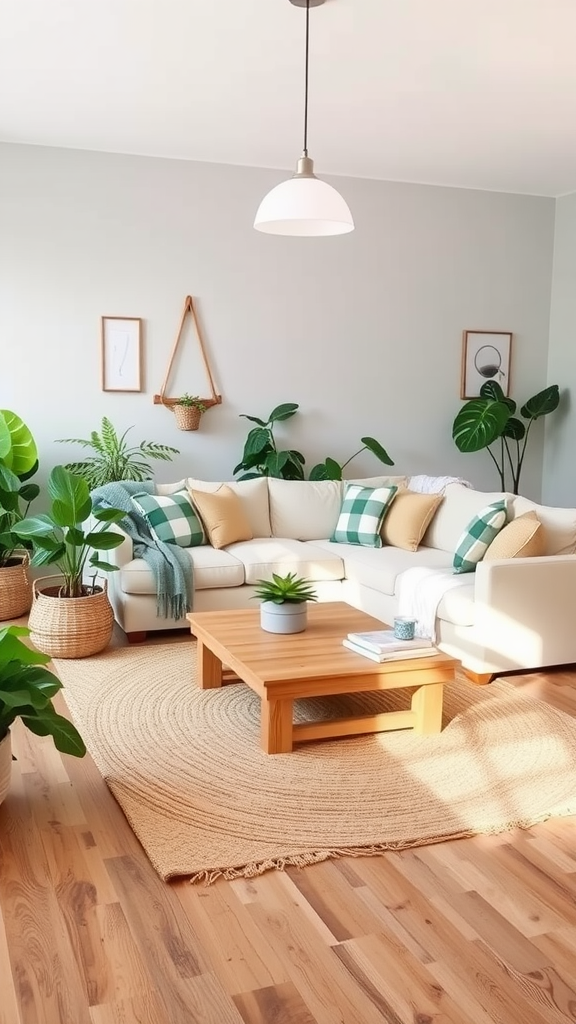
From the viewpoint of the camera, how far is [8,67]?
4.30 m

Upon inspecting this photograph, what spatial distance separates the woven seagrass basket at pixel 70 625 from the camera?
4457mm

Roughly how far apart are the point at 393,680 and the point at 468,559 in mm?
1280

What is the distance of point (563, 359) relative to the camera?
6.99m

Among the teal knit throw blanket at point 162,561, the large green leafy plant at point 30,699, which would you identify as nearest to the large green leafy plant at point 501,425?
the teal knit throw blanket at point 162,561

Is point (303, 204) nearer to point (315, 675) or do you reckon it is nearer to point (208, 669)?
point (315, 675)

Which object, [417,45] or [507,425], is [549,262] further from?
[417,45]

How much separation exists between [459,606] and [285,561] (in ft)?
3.98

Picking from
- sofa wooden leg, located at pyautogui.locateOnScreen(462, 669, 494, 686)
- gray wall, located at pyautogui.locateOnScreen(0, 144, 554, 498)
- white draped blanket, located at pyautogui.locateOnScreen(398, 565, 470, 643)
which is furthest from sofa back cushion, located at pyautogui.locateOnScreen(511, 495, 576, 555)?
gray wall, located at pyautogui.locateOnScreen(0, 144, 554, 498)

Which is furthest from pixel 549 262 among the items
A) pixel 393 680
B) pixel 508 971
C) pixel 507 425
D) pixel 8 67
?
pixel 508 971

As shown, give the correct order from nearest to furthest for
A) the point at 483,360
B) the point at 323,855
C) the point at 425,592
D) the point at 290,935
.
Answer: the point at 290,935, the point at 323,855, the point at 425,592, the point at 483,360

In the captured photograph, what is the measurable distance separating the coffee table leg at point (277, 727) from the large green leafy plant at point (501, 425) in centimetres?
362

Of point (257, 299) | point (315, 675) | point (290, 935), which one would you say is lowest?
point (290, 935)

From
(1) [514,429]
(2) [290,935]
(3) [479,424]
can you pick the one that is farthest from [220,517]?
(2) [290,935]

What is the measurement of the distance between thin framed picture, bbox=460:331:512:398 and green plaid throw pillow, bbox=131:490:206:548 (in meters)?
2.68
